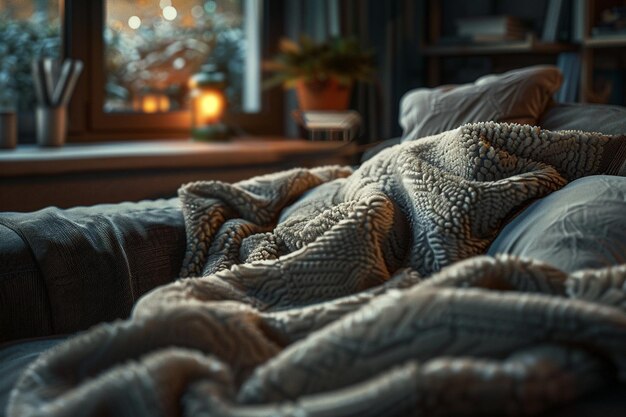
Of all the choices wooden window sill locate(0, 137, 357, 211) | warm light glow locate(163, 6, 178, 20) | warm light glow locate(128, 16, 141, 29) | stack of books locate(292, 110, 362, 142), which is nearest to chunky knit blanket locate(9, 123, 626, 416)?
wooden window sill locate(0, 137, 357, 211)

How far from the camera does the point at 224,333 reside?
0.96m

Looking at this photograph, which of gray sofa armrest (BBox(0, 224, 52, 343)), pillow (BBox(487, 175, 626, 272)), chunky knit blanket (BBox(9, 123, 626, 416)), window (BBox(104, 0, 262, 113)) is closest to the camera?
chunky knit blanket (BBox(9, 123, 626, 416))

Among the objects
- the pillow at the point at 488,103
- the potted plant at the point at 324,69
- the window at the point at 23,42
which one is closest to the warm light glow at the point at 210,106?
the potted plant at the point at 324,69

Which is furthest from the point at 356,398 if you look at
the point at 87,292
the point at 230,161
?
the point at 230,161

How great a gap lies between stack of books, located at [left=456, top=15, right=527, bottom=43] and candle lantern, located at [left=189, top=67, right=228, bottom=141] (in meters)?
0.92

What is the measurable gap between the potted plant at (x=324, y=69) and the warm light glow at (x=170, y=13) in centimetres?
43

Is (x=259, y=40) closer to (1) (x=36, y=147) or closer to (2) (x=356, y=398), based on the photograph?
(1) (x=36, y=147)

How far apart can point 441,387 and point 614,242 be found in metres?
0.39

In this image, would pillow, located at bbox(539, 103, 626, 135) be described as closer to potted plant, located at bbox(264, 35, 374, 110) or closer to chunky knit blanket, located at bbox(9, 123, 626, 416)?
chunky knit blanket, located at bbox(9, 123, 626, 416)

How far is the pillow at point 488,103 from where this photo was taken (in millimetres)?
1699

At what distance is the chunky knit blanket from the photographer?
798mm

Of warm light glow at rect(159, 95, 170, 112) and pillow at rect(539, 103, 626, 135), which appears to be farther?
warm light glow at rect(159, 95, 170, 112)

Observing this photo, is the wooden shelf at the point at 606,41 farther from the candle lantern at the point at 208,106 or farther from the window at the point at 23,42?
the window at the point at 23,42

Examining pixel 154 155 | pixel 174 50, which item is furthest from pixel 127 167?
pixel 174 50
